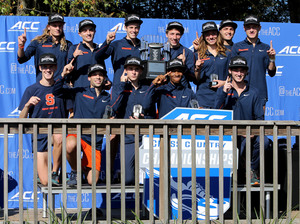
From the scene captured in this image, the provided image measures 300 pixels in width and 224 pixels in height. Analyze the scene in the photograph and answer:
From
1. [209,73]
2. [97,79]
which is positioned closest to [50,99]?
[97,79]

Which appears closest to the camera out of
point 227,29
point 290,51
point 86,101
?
point 86,101

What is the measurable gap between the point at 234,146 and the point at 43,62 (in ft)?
9.16

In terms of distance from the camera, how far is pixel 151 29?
872 cm

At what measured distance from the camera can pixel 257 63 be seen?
7.89 meters

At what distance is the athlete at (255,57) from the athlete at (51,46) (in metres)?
2.38

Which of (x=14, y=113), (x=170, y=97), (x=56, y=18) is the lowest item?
(x=14, y=113)

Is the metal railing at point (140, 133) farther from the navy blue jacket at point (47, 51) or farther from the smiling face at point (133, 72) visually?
the navy blue jacket at point (47, 51)

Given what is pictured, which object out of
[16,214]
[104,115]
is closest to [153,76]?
[104,115]

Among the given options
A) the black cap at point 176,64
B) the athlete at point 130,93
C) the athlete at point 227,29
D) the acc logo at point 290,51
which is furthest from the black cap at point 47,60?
the acc logo at point 290,51

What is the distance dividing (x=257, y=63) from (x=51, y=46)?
2885 mm

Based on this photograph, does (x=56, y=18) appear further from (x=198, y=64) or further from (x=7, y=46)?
(x=198, y=64)

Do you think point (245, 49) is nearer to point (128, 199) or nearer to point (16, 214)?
point (128, 199)

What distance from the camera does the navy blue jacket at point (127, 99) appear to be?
22.9ft

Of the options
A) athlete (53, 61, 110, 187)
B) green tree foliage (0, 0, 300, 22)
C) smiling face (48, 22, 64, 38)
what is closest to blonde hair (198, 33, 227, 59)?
athlete (53, 61, 110, 187)
